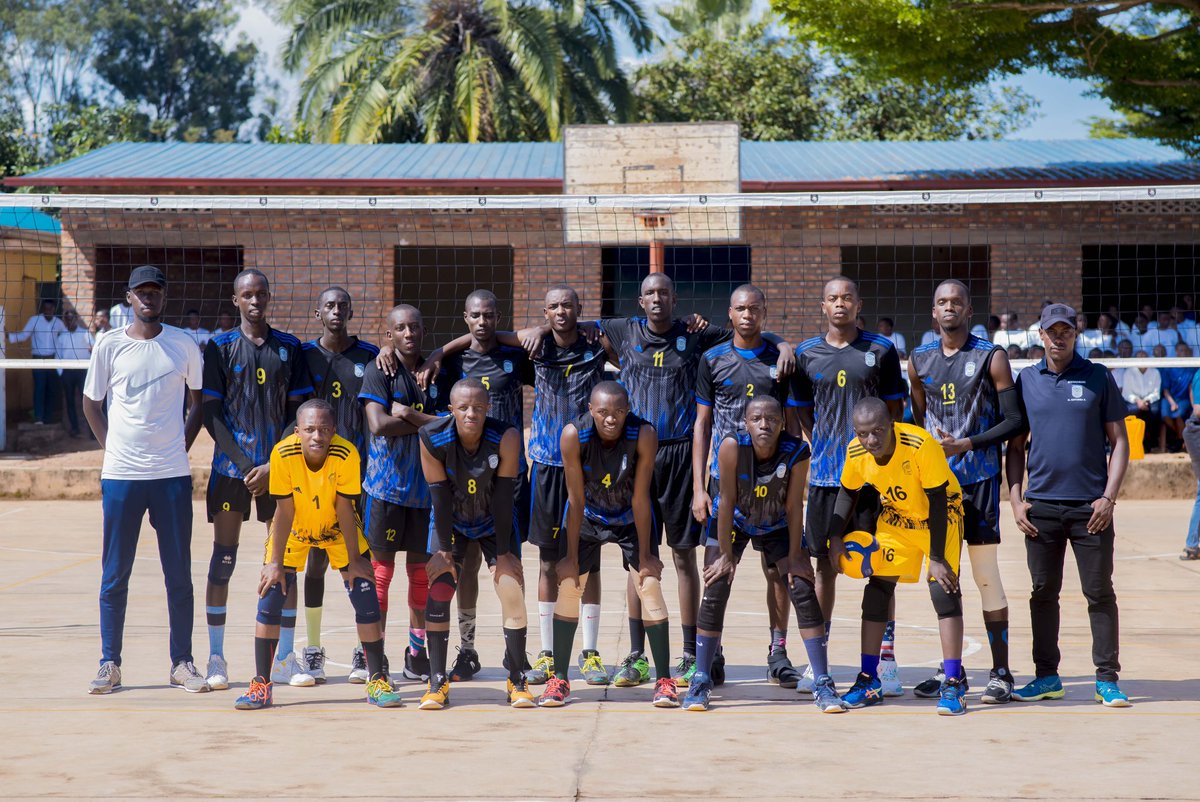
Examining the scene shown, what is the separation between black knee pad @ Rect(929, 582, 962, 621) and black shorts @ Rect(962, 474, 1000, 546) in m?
0.29

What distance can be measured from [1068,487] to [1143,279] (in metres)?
14.0

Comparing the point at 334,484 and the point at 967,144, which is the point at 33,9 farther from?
the point at 334,484

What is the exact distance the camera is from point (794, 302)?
16453mm

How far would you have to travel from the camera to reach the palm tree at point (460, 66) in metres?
26.2

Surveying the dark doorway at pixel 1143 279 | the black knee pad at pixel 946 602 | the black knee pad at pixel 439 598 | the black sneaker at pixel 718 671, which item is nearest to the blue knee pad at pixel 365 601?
the black knee pad at pixel 439 598

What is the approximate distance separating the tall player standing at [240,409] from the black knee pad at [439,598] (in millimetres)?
1050

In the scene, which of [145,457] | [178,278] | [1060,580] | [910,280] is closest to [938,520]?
[1060,580]

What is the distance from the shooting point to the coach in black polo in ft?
19.2

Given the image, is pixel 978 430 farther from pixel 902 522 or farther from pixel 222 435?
pixel 222 435

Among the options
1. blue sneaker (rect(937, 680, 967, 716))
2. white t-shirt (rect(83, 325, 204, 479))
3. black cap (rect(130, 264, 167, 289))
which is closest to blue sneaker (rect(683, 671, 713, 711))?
blue sneaker (rect(937, 680, 967, 716))

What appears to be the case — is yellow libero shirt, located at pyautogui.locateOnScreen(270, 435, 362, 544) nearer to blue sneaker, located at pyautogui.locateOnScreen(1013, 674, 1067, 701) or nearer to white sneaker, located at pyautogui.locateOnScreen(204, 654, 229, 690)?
white sneaker, located at pyautogui.locateOnScreen(204, 654, 229, 690)

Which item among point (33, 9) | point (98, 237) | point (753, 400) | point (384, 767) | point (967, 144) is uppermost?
point (33, 9)

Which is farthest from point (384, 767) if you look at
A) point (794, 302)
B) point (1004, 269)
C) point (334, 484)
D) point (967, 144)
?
point (967, 144)

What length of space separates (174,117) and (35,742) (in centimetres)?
4537
